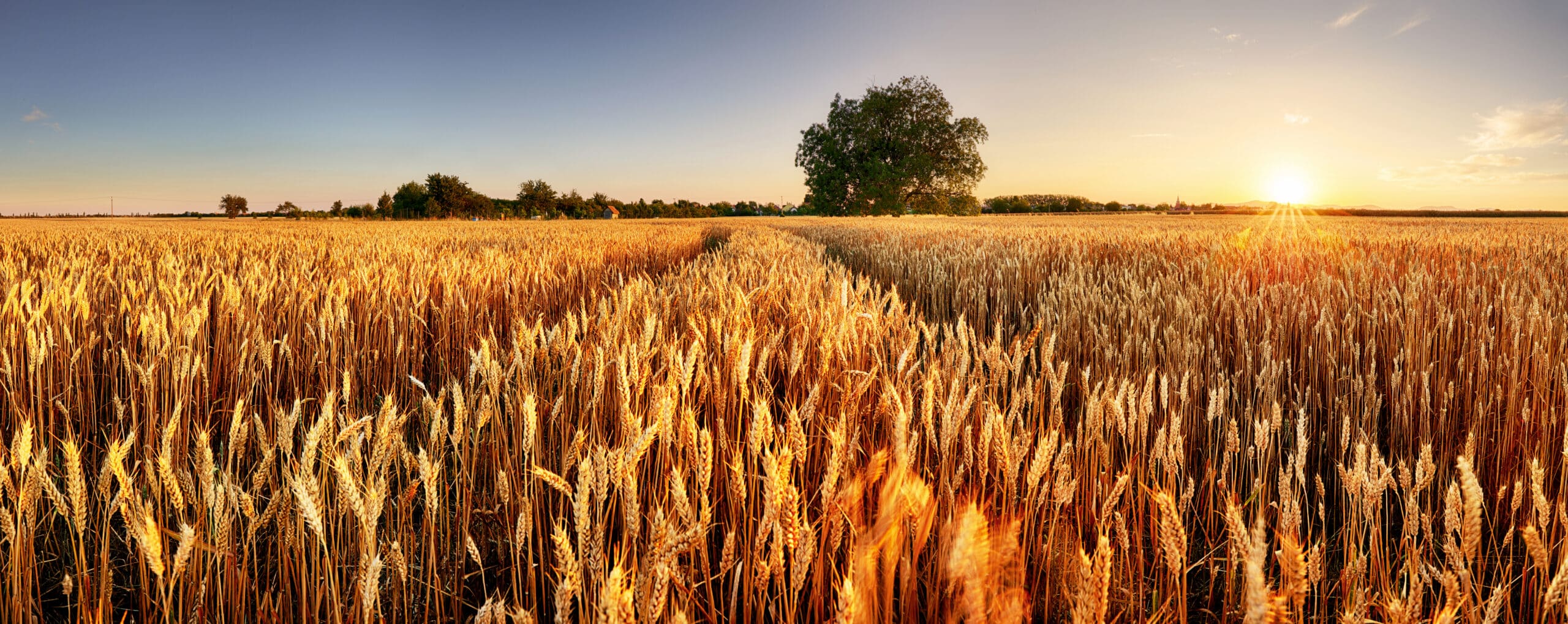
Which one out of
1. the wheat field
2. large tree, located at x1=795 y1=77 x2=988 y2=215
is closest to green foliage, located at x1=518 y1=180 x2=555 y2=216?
large tree, located at x1=795 y1=77 x2=988 y2=215

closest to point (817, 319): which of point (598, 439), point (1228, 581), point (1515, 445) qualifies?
point (598, 439)

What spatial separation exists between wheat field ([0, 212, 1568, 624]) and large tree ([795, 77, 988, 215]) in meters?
34.7

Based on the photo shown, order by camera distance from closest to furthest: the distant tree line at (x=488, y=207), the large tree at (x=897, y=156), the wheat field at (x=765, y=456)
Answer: the wheat field at (x=765, y=456)
the large tree at (x=897, y=156)
the distant tree line at (x=488, y=207)

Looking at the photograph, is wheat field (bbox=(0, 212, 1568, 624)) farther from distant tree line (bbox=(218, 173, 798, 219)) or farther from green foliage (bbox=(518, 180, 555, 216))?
green foliage (bbox=(518, 180, 555, 216))

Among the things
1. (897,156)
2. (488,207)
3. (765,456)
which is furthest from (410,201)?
(765,456)

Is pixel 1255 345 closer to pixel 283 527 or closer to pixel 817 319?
pixel 817 319

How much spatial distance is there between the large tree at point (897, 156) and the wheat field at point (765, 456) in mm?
34678

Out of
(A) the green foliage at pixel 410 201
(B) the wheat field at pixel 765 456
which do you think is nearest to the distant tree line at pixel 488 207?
(A) the green foliage at pixel 410 201

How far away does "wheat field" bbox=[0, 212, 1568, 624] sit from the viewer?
0.85 metres

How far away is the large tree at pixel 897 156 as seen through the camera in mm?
37594

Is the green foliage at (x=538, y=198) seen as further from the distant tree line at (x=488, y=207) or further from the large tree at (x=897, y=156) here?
the large tree at (x=897, y=156)

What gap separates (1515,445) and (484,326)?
3.39 metres

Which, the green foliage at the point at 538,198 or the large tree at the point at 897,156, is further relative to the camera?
the green foliage at the point at 538,198

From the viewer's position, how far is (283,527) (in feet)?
3.64
